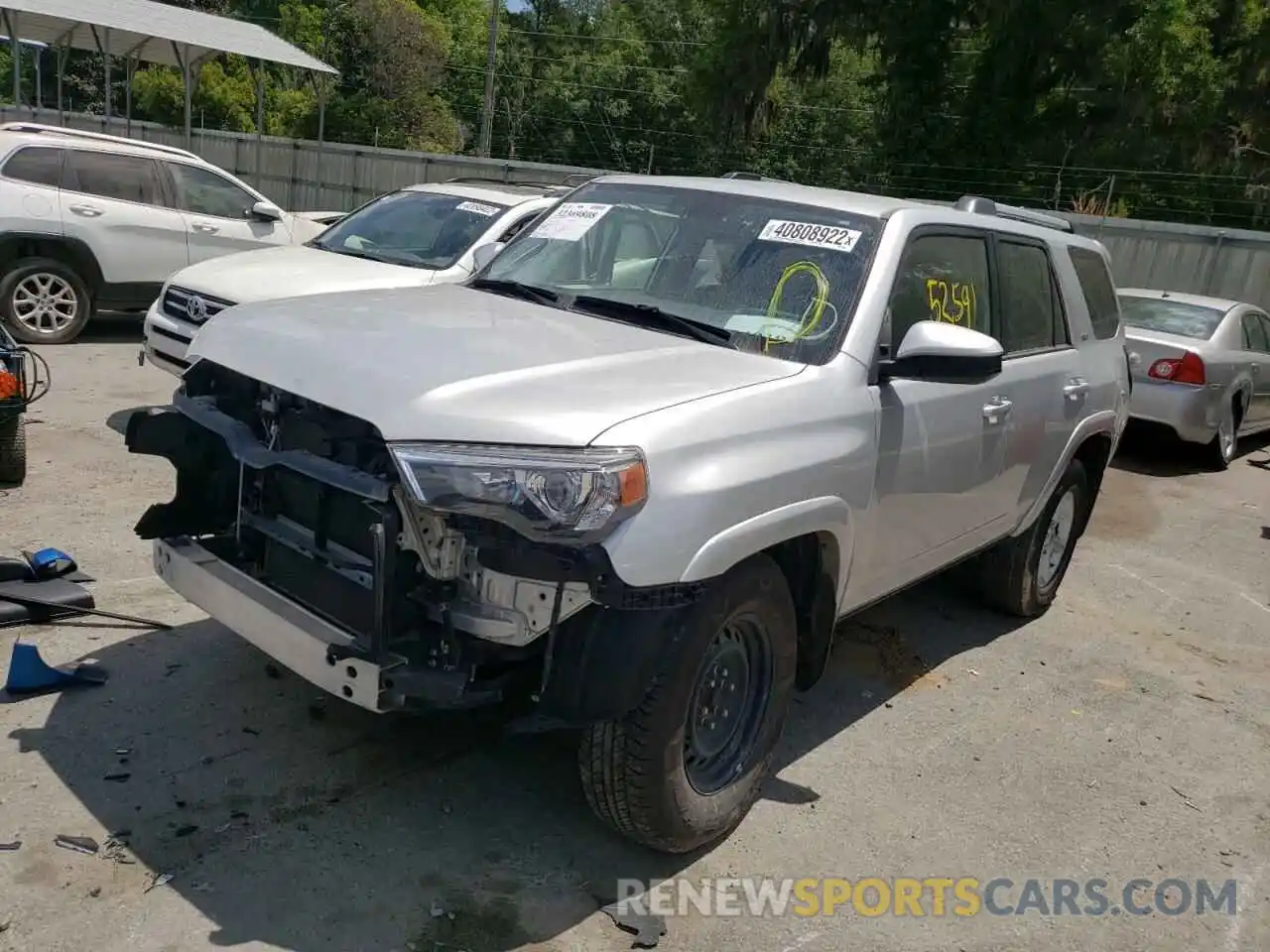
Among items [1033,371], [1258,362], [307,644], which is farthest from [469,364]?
[1258,362]

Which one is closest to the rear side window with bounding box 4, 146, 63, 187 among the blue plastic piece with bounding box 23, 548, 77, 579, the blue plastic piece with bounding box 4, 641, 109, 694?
the blue plastic piece with bounding box 23, 548, 77, 579

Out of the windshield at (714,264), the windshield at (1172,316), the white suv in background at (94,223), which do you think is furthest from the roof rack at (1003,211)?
the white suv in background at (94,223)

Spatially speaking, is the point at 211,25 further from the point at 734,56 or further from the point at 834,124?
the point at 834,124

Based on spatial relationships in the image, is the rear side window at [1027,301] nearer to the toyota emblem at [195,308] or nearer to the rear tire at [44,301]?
the toyota emblem at [195,308]

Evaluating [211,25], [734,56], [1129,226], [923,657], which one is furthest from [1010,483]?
[734,56]

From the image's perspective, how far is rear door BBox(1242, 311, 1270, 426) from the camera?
10938mm

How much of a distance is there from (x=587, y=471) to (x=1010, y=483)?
272 cm

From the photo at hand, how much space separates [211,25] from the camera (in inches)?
840

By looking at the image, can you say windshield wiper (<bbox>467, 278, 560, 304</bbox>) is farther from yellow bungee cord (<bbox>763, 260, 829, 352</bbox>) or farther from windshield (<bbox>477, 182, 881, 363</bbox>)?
yellow bungee cord (<bbox>763, 260, 829, 352</bbox>)

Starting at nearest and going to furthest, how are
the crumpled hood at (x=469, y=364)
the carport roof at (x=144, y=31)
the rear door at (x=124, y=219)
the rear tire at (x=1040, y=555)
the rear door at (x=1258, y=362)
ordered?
1. the crumpled hood at (x=469, y=364)
2. the rear tire at (x=1040, y=555)
3. the rear door at (x=124, y=219)
4. the rear door at (x=1258, y=362)
5. the carport roof at (x=144, y=31)

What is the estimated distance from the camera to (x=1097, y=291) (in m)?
5.98

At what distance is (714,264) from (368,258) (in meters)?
4.72

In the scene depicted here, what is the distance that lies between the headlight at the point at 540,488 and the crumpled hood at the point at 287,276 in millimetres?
4188

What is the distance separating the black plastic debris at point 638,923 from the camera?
3.13m
